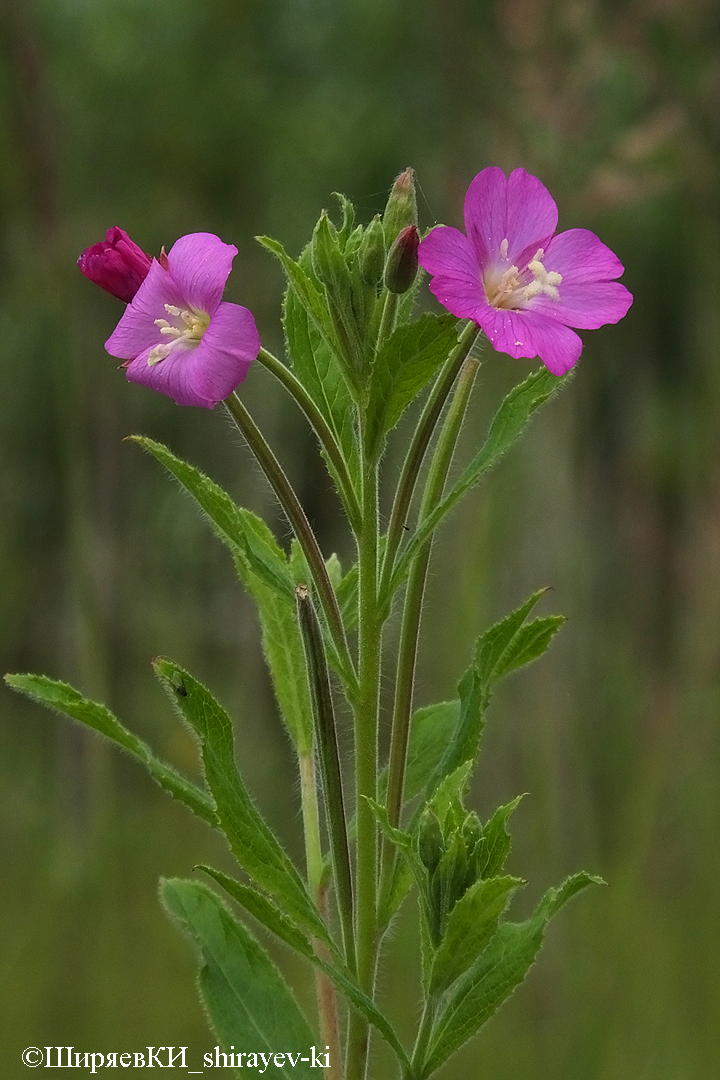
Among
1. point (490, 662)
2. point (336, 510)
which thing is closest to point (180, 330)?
point (490, 662)

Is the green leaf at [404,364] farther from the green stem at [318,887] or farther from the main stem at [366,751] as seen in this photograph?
the green stem at [318,887]

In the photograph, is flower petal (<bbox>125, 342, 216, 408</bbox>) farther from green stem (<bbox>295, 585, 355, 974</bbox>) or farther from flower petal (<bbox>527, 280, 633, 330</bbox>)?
flower petal (<bbox>527, 280, 633, 330</bbox>)

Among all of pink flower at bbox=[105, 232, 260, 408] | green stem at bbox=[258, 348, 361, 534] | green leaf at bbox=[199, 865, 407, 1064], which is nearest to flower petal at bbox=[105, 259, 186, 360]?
pink flower at bbox=[105, 232, 260, 408]

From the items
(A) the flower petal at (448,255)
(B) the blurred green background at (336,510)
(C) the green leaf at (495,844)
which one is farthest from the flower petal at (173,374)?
(C) the green leaf at (495,844)

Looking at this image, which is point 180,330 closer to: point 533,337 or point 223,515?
point 223,515

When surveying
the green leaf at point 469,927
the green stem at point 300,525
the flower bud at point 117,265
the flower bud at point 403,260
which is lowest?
the green leaf at point 469,927

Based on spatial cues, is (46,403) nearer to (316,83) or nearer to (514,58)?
(316,83)
